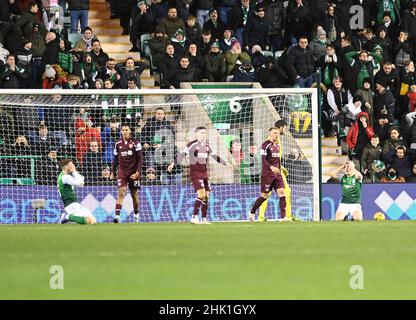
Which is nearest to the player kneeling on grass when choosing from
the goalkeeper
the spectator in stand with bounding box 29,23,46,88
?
the goalkeeper

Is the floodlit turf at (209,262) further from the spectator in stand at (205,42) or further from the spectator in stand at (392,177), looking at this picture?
the spectator in stand at (205,42)

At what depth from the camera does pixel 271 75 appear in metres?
27.8

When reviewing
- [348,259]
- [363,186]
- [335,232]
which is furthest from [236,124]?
[348,259]

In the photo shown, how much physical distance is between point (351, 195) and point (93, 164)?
4982 millimetres

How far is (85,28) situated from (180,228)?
854cm

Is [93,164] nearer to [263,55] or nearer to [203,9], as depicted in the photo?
[263,55]

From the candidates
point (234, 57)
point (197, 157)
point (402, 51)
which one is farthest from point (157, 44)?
point (197, 157)

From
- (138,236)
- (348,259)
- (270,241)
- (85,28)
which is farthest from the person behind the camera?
(85,28)

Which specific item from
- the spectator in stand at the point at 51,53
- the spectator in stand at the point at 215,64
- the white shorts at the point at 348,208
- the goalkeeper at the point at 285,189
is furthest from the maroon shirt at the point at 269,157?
the spectator in stand at the point at 51,53

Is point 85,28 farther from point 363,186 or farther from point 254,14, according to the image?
point 363,186

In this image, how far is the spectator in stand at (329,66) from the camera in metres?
28.4

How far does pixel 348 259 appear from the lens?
14.4 m

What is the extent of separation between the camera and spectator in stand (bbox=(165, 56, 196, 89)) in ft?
89.6

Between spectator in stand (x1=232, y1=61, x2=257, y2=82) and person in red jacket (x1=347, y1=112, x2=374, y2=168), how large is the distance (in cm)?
247
